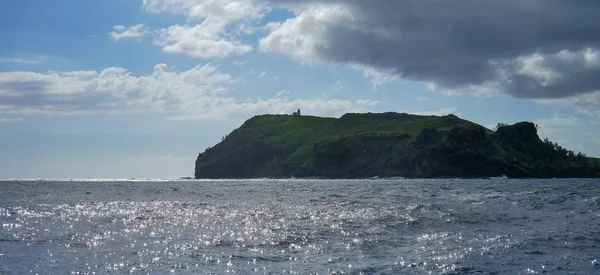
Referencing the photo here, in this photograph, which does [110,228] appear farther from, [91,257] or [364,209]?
[364,209]

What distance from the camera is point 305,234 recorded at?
4775cm

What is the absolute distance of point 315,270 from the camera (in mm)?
32969

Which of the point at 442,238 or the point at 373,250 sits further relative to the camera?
the point at 442,238

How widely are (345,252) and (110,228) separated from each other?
2347cm

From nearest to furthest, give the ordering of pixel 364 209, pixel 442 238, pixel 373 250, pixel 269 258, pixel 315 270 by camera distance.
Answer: pixel 315 270
pixel 269 258
pixel 373 250
pixel 442 238
pixel 364 209

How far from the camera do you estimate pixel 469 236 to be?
44.9 metres

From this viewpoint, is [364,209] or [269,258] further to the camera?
[364,209]

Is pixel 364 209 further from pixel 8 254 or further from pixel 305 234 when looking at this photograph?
pixel 8 254

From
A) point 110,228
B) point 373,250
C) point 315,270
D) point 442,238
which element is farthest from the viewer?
point 110,228

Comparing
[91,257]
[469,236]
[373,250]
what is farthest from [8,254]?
[469,236]

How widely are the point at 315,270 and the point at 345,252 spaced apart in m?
6.18

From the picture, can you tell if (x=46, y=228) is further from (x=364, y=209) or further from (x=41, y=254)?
(x=364, y=209)

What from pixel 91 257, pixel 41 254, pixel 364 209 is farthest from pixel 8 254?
pixel 364 209

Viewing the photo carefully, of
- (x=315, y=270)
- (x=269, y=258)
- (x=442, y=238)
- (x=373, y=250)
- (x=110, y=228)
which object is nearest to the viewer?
(x=315, y=270)
